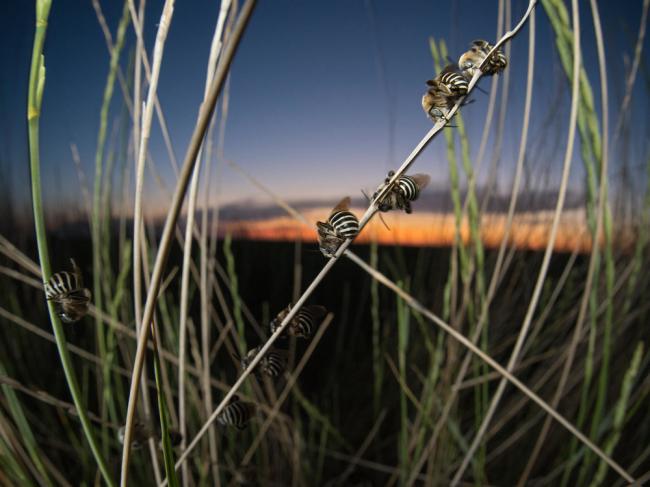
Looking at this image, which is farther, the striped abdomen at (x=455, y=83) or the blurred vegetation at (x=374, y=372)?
the blurred vegetation at (x=374, y=372)

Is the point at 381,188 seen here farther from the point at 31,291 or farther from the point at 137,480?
the point at 31,291

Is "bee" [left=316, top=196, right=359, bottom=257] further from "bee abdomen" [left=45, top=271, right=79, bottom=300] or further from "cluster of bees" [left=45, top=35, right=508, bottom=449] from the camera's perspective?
"bee abdomen" [left=45, top=271, right=79, bottom=300]

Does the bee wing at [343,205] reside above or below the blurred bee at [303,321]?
above

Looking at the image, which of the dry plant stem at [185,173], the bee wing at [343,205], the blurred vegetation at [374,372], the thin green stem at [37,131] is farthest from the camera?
the blurred vegetation at [374,372]

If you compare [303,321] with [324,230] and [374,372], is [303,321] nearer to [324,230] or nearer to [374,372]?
[324,230]

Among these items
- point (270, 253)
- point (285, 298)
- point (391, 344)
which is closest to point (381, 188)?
point (391, 344)

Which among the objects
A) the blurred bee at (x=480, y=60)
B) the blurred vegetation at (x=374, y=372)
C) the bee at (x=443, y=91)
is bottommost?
the blurred vegetation at (x=374, y=372)

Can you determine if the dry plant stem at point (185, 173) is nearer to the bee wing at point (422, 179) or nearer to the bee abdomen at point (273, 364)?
the bee abdomen at point (273, 364)

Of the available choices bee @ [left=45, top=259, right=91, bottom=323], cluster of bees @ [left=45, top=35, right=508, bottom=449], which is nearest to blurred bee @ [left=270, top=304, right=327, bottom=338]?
cluster of bees @ [left=45, top=35, right=508, bottom=449]

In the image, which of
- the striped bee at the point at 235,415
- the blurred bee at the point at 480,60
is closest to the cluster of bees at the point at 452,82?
the blurred bee at the point at 480,60
